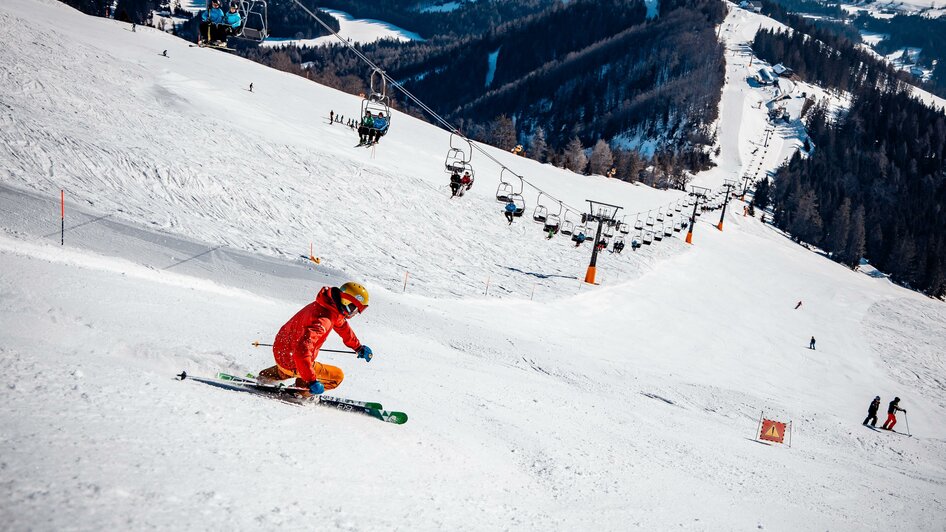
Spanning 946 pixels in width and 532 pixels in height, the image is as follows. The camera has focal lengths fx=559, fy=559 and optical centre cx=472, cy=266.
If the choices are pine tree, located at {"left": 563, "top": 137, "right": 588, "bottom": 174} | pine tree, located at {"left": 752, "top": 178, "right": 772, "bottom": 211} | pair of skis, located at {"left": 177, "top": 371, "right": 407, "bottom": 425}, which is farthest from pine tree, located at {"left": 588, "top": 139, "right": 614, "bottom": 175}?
pair of skis, located at {"left": 177, "top": 371, "right": 407, "bottom": 425}

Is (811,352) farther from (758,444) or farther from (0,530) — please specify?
(0,530)

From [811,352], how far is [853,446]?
678 inches

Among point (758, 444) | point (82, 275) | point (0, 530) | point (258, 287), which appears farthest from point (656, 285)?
point (0, 530)

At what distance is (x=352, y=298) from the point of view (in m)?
7.05

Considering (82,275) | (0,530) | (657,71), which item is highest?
(657,71)

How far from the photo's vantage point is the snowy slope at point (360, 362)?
529cm

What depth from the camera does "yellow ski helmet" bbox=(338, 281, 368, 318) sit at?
7.04 m

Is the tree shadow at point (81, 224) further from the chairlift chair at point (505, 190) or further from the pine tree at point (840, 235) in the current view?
the pine tree at point (840, 235)

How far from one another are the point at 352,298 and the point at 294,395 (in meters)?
1.60

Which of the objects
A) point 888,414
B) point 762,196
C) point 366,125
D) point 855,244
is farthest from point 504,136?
point 366,125

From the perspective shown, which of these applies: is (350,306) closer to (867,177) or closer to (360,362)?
(360,362)

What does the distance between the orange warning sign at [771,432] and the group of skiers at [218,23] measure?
1592 cm

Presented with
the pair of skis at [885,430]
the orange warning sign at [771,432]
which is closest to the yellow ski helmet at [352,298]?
the orange warning sign at [771,432]

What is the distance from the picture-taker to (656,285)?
3681 cm
